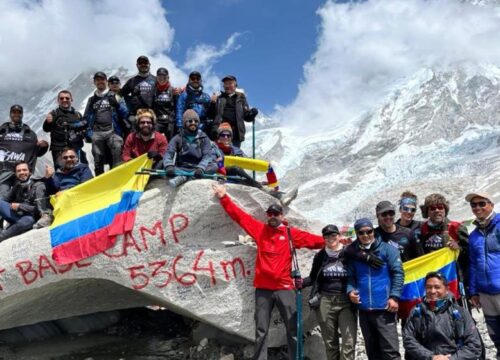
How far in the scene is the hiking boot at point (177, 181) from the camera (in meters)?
7.86

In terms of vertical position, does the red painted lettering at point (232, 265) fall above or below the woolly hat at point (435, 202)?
below

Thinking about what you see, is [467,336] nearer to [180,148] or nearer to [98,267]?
[180,148]

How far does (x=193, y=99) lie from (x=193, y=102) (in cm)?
6

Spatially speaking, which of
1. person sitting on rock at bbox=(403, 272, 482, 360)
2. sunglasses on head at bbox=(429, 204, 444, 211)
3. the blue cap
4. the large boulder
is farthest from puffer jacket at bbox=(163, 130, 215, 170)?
person sitting on rock at bbox=(403, 272, 482, 360)

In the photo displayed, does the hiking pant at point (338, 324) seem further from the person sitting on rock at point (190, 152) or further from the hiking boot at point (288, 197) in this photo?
the person sitting on rock at point (190, 152)

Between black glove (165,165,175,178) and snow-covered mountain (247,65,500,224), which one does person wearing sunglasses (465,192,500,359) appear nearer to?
black glove (165,165,175,178)

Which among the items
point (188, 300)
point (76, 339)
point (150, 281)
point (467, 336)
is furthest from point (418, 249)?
point (76, 339)

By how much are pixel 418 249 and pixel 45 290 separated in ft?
20.3

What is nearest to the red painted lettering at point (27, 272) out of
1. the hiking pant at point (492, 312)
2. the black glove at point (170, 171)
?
the black glove at point (170, 171)

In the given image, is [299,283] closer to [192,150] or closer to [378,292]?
[378,292]

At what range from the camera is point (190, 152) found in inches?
313

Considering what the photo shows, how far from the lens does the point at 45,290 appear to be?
328 inches

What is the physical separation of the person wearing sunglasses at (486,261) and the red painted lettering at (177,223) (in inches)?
172

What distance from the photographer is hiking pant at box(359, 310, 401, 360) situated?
6191 millimetres
